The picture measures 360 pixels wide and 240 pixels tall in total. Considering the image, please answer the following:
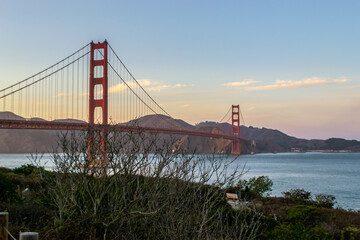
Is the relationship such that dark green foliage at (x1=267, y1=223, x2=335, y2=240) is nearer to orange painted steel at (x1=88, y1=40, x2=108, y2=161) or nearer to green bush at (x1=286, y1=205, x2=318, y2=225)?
green bush at (x1=286, y1=205, x2=318, y2=225)

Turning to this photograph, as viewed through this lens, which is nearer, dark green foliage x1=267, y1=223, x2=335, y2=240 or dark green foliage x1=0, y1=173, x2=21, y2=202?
dark green foliage x1=267, y1=223, x2=335, y2=240

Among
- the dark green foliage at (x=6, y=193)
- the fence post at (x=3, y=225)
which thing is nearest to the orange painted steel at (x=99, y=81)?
the dark green foliage at (x=6, y=193)

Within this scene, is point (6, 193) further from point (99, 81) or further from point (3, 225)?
point (99, 81)

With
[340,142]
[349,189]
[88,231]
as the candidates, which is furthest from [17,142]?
[88,231]

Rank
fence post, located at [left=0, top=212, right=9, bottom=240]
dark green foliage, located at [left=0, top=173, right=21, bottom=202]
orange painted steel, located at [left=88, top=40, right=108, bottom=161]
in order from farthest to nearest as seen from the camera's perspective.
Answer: orange painted steel, located at [left=88, top=40, right=108, bottom=161]
dark green foliage, located at [left=0, top=173, right=21, bottom=202]
fence post, located at [left=0, top=212, right=9, bottom=240]

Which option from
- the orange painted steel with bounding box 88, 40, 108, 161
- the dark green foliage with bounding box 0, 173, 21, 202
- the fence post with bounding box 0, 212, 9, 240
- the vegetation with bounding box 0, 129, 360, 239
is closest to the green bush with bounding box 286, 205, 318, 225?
the vegetation with bounding box 0, 129, 360, 239

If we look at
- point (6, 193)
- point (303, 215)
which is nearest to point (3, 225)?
point (6, 193)

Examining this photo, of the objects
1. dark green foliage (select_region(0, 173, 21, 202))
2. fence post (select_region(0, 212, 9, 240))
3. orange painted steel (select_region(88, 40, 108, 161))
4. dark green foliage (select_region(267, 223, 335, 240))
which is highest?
orange painted steel (select_region(88, 40, 108, 161))

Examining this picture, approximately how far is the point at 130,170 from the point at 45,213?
260 cm

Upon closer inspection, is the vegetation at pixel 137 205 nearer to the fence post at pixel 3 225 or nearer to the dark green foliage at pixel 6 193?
the dark green foliage at pixel 6 193

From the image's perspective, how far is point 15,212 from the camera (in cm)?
909

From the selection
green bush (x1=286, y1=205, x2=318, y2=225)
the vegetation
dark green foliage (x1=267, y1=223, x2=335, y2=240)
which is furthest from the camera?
green bush (x1=286, y1=205, x2=318, y2=225)

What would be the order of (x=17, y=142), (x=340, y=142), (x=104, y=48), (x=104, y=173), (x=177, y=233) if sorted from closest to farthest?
(x=177, y=233), (x=104, y=173), (x=104, y=48), (x=17, y=142), (x=340, y=142)

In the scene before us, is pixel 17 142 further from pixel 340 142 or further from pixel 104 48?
pixel 340 142
